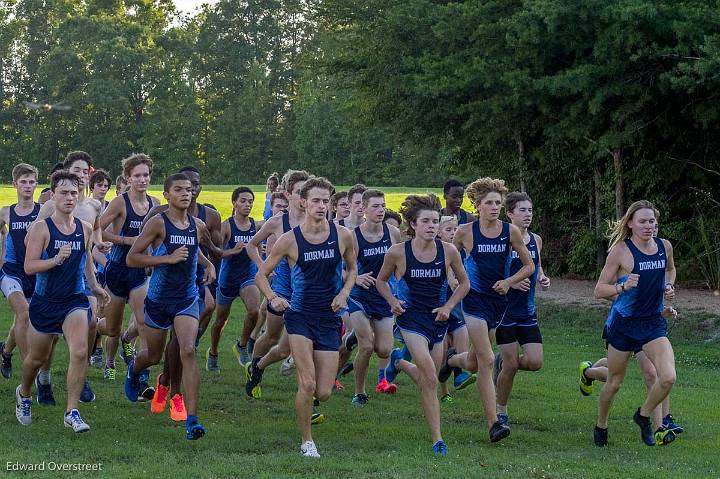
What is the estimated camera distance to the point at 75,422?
9094 mm

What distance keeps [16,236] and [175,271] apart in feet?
7.58

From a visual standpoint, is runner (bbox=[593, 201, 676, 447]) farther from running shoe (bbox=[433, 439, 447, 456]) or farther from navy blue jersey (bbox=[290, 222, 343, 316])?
navy blue jersey (bbox=[290, 222, 343, 316])

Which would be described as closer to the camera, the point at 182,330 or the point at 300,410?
the point at 300,410

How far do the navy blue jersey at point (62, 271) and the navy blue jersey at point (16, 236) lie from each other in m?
1.49

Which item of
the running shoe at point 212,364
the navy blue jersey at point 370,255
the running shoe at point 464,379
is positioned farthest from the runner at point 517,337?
the running shoe at point 212,364

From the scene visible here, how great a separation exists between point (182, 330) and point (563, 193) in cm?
1662

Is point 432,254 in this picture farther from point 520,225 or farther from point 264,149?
point 264,149

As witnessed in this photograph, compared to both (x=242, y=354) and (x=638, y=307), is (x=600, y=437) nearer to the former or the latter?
(x=638, y=307)

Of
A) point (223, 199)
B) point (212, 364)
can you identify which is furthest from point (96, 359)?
point (223, 199)

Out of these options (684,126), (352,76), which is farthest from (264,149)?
(684,126)

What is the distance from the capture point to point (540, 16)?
19.1m

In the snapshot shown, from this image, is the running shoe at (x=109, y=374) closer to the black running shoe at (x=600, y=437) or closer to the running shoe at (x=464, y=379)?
the running shoe at (x=464, y=379)

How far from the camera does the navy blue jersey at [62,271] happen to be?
9.45 m

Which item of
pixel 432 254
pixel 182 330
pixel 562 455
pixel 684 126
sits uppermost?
pixel 684 126
